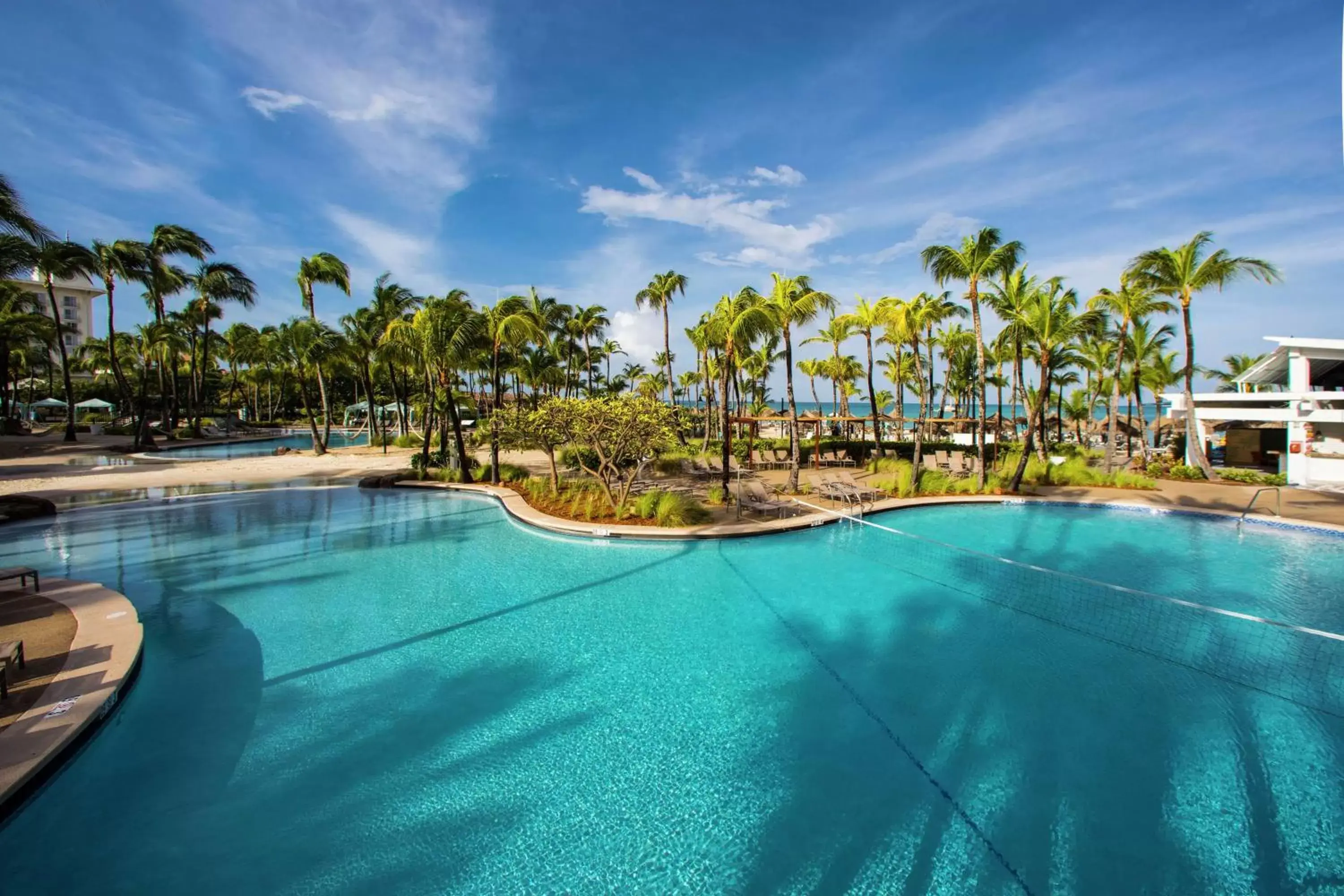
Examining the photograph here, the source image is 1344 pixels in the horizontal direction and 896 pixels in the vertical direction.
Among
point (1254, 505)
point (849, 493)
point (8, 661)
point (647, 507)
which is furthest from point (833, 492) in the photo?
point (8, 661)

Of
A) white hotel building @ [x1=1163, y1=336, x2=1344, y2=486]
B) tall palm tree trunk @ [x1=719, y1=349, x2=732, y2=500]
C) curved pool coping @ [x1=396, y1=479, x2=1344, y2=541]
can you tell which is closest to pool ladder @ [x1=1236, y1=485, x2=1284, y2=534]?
curved pool coping @ [x1=396, y1=479, x2=1344, y2=541]

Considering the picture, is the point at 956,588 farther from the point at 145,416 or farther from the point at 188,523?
the point at 145,416

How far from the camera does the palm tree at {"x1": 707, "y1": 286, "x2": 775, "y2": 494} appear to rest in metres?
16.4

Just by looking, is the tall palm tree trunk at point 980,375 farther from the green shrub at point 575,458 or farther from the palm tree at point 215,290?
the palm tree at point 215,290

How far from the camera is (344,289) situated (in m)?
37.8

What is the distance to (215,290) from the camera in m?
39.7

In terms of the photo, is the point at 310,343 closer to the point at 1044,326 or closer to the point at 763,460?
the point at 763,460

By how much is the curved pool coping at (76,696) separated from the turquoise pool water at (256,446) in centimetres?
2749

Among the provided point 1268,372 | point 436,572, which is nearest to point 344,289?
point 436,572

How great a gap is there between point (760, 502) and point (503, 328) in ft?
37.0

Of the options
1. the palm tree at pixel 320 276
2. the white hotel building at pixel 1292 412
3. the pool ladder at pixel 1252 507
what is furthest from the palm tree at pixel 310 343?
the white hotel building at pixel 1292 412

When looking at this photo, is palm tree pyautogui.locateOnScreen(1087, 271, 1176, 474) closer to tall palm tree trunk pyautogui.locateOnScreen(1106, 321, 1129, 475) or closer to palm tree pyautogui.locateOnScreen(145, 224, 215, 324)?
tall palm tree trunk pyautogui.locateOnScreen(1106, 321, 1129, 475)

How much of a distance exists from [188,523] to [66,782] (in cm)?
1249

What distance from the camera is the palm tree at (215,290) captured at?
39250mm
